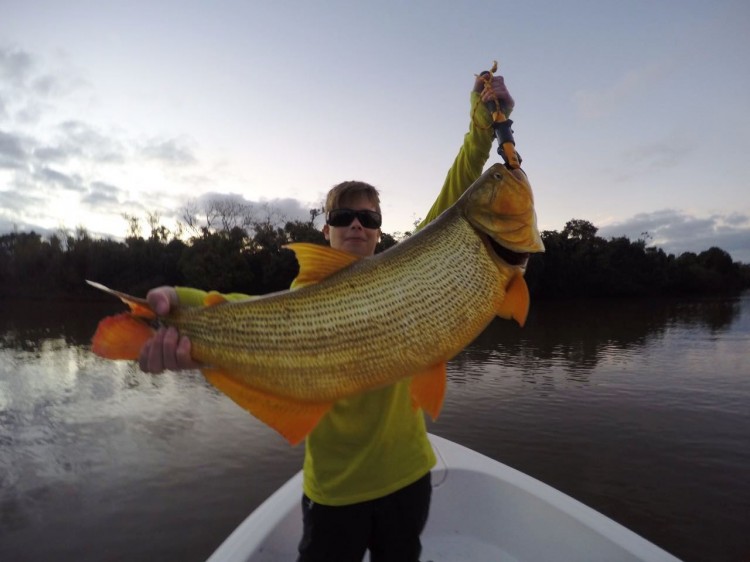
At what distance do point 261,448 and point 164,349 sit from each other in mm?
8443

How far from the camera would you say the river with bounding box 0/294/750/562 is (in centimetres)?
671

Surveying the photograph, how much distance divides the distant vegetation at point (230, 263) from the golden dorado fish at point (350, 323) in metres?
37.3

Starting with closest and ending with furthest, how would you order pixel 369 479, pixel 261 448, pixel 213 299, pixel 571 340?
pixel 213 299
pixel 369 479
pixel 261 448
pixel 571 340

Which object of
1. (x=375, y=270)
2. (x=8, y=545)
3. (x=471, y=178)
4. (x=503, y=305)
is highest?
(x=471, y=178)

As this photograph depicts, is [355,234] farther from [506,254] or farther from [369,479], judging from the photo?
[369,479]

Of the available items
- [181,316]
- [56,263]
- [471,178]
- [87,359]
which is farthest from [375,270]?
[56,263]

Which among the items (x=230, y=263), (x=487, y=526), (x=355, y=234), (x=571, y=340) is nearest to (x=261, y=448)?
(x=487, y=526)

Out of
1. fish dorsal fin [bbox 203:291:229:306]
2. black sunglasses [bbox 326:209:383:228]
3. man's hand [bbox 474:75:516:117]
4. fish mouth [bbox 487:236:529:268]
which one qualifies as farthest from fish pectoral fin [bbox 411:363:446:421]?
man's hand [bbox 474:75:516:117]

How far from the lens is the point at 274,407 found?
1921 mm

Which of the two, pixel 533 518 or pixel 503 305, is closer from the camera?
pixel 503 305

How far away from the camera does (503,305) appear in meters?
2.03

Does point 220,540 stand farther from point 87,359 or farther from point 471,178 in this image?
point 87,359

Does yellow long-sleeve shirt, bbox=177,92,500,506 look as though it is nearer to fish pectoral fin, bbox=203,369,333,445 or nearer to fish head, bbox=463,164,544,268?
fish pectoral fin, bbox=203,369,333,445

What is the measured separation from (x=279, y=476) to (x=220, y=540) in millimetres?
1893
